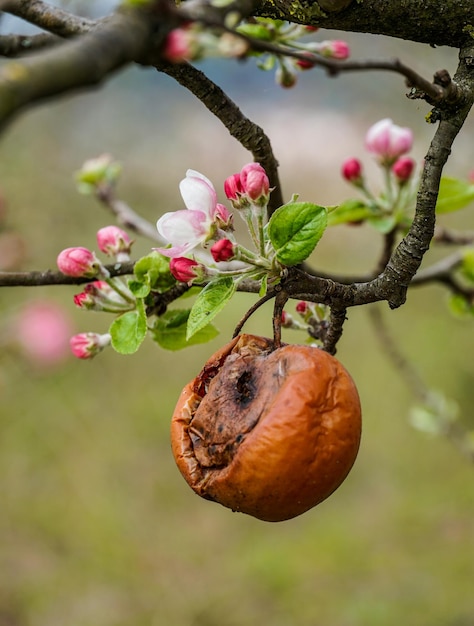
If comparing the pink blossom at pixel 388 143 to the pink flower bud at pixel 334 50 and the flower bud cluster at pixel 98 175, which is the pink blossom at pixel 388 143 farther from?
the flower bud cluster at pixel 98 175

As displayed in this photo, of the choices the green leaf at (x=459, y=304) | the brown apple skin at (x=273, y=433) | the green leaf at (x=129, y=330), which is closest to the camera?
the brown apple skin at (x=273, y=433)

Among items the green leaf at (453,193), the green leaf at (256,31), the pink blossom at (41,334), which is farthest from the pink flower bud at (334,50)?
the pink blossom at (41,334)

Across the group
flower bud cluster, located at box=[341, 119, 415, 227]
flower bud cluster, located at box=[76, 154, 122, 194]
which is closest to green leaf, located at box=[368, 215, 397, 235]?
flower bud cluster, located at box=[341, 119, 415, 227]

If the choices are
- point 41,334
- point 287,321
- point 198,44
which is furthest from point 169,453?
point 198,44

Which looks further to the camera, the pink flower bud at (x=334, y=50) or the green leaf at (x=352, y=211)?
the green leaf at (x=352, y=211)

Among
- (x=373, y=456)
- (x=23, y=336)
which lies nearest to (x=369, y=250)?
(x=373, y=456)

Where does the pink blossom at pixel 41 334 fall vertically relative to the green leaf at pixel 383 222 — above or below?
below

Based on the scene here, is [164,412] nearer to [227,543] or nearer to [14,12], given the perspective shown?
[227,543]

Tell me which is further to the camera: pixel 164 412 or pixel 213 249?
pixel 164 412
